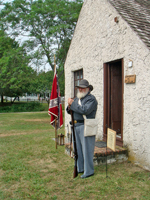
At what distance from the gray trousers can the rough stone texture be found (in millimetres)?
1279

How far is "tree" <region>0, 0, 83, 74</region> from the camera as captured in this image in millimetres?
15289

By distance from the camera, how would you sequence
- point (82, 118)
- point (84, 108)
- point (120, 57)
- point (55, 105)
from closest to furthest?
point (84, 108) → point (82, 118) → point (120, 57) → point (55, 105)

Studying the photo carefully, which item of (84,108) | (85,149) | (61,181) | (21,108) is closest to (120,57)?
(84,108)

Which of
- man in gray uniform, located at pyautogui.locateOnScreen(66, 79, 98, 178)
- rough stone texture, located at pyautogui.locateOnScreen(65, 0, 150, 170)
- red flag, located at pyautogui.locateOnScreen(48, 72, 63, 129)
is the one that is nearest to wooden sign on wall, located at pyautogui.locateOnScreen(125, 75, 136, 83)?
rough stone texture, located at pyautogui.locateOnScreen(65, 0, 150, 170)

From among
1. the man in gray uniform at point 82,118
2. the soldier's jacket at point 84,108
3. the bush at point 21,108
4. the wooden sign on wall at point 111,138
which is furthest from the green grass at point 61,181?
the bush at point 21,108

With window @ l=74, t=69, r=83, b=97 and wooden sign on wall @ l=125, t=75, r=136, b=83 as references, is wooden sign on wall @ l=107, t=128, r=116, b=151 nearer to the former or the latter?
wooden sign on wall @ l=125, t=75, r=136, b=83

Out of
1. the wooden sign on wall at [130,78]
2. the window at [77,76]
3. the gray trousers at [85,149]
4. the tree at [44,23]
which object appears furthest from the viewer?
the tree at [44,23]

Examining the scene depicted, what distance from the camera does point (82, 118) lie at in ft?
13.5

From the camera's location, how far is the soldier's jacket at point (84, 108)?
3.89 m

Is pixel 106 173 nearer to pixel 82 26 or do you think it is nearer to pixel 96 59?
pixel 96 59

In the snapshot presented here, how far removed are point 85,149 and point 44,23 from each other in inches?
556

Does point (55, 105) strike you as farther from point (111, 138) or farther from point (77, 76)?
point (111, 138)

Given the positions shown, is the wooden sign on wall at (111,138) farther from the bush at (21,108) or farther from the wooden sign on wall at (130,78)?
the bush at (21,108)

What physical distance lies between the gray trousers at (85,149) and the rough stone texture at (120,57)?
1279mm
